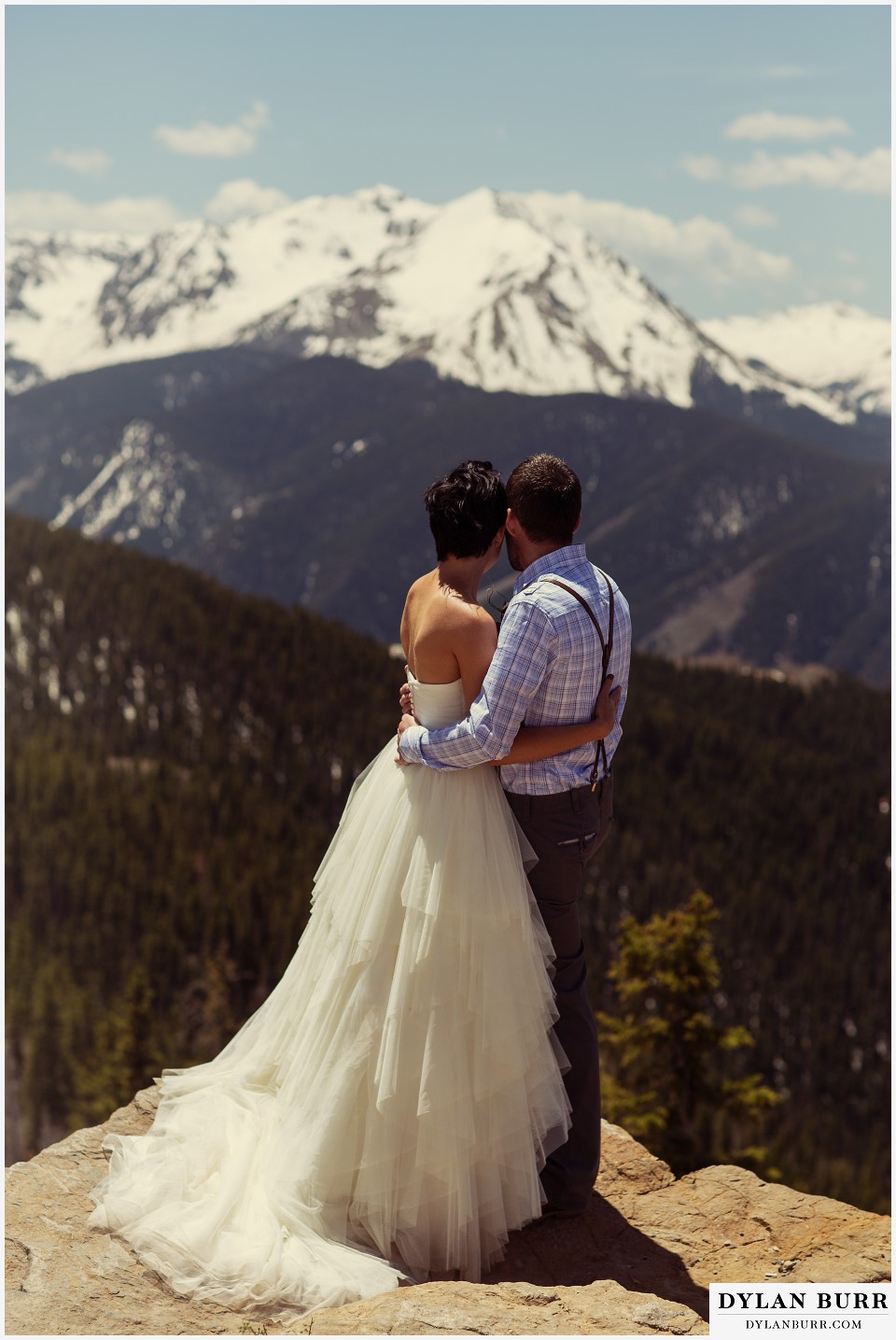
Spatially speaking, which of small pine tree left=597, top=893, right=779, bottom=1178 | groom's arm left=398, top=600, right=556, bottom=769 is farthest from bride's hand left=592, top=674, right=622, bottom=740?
small pine tree left=597, top=893, right=779, bottom=1178

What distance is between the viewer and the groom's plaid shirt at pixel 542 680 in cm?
778

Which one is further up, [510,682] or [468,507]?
[468,507]

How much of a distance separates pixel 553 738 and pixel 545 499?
1616mm

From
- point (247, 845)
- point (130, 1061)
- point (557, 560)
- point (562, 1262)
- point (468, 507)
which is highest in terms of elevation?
point (468, 507)

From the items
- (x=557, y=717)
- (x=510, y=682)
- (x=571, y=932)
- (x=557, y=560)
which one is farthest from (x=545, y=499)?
(x=571, y=932)

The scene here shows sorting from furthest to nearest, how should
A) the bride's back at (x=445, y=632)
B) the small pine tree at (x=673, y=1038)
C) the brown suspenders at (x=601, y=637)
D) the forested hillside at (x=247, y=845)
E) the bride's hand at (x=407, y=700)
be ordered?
the forested hillside at (x=247, y=845), the small pine tree at (x=673, y=1038), the bride's hand at (x=407, y=700), the bride's back at (x=445, y=632), the brown suspenders at (x=601, y=637)

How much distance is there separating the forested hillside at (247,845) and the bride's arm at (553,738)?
68.8m

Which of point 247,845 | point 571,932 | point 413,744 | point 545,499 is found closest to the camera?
point 545,499

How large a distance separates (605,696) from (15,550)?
7935 inches

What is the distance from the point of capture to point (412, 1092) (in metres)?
8.34

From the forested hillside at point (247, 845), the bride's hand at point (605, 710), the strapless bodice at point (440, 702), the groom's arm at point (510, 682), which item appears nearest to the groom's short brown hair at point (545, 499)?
the groom's arm at point (510, 682)

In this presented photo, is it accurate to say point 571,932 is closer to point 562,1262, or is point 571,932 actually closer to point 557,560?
point 562,1262

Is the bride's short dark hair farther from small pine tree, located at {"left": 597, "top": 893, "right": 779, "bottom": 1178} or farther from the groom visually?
small pine tree, located at {"left": 597, "top": 893, "right": 779, "bottom": 1178}

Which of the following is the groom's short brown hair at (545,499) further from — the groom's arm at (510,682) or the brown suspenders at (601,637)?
the groom's arm at (510,682)
